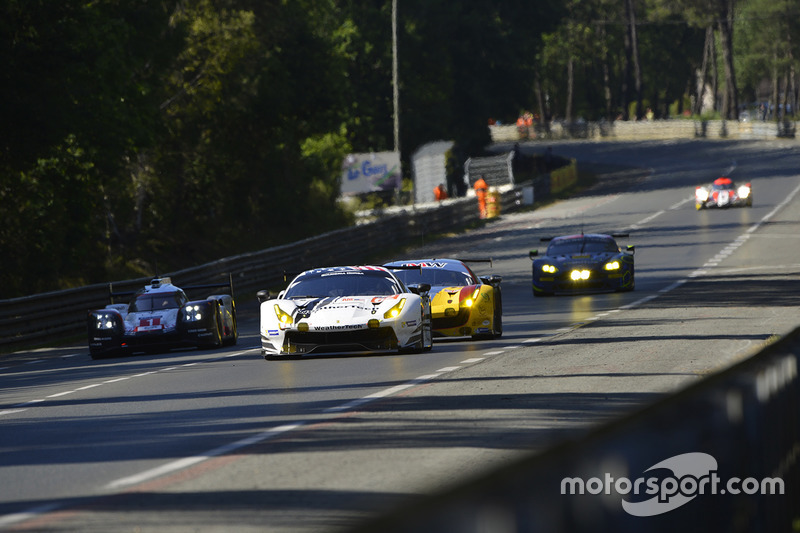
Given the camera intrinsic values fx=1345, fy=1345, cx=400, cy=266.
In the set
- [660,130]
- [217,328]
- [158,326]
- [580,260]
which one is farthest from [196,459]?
[660,130]

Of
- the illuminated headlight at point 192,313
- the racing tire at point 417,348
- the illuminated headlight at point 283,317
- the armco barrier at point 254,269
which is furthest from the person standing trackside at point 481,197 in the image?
the illuminated headlight at point 283,317

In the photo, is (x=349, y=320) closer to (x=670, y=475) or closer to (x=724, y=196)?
(x=670, y=475)

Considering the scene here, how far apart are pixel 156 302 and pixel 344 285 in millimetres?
4665

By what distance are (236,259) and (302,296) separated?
48.9 ft

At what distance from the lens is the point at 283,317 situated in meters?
16.9

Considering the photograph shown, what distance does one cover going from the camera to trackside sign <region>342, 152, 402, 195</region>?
179ft

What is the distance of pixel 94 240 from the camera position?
3984cm

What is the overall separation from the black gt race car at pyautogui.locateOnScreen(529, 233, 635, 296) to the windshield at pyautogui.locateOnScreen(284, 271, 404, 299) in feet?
32.5

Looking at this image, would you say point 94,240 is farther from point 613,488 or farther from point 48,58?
point 613,488

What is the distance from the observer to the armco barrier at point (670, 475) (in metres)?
3.09

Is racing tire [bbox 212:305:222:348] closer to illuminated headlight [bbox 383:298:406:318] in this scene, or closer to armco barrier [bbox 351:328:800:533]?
illuminated headlight [bbox 383:298:406:318]

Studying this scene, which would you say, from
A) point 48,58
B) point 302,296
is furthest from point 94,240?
point 302,296

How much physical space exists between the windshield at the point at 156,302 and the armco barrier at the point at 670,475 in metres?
16.2

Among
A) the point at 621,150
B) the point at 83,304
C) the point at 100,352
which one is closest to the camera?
the point at 100,352
